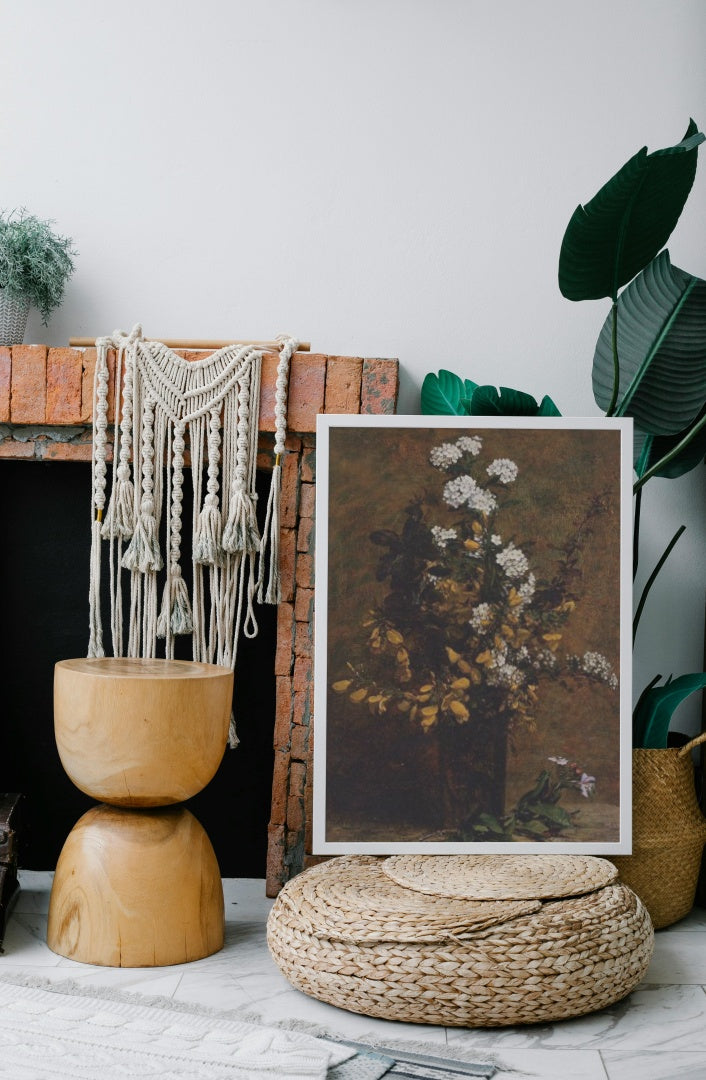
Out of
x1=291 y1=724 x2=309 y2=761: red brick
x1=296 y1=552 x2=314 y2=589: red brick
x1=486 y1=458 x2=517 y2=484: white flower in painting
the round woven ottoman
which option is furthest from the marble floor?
x1=486 y1=458 x2=517 y2=484: white flower in painting

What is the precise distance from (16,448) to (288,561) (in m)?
0.67

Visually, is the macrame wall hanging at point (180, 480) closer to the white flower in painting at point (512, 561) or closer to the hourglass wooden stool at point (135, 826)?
the hourglass wooden stool at point (135, 826)

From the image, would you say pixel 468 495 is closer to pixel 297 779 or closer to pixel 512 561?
pixel 512 561

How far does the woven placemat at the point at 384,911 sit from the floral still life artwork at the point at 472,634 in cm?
19

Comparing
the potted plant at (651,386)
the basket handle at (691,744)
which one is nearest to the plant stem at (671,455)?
the potted plant at (651,386)

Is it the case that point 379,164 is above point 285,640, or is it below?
above

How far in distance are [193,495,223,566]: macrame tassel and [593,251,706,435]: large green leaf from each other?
2.92 feet

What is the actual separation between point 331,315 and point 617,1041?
5.40 feet

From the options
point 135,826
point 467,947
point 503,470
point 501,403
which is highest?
point 501,403

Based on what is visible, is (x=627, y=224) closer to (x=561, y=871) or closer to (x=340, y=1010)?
(x=561, y=871)

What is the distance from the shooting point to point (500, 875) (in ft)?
5.73

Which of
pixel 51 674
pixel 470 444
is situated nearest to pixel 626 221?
pixel 470 444

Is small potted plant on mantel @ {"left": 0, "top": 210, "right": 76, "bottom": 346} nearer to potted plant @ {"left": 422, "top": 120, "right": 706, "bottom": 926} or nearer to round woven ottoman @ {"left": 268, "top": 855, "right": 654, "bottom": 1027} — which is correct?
potted plant @ {"left": 422, "top": 120, "right": 706, "bottom": 926}

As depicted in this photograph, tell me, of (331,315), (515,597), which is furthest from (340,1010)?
(331,315)
